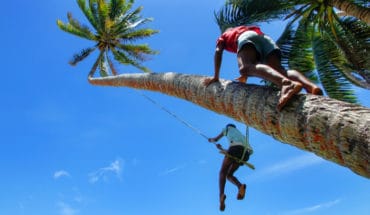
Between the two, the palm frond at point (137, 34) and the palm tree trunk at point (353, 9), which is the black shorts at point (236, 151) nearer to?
the palm tree trunk at point (353, 9)

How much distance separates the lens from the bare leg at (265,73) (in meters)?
2.83

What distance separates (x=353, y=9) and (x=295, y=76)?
21.8 ft

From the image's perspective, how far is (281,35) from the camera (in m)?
10.5

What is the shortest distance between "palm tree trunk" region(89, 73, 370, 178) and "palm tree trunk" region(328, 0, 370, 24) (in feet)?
20.5

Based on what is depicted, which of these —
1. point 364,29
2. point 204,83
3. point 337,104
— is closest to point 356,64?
point 364,29

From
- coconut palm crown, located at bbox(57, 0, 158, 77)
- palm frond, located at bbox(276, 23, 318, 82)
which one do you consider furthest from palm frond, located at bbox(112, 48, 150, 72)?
palm frond, located at bbox(276, 23, 318, 82)

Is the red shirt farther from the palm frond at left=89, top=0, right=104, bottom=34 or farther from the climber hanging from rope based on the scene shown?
the palm frond at left=89, top=0, right=104, bottom=34

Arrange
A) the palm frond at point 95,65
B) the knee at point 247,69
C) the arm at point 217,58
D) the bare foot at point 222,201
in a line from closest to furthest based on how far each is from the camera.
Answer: the knee at point 247,69
the arm at point 217,58
the bare foot at point 222,201
the palm frond at point 95,65

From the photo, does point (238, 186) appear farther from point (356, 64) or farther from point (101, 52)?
point (101, 52)

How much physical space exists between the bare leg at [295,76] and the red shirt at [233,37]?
301 mm

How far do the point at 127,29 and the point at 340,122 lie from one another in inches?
602

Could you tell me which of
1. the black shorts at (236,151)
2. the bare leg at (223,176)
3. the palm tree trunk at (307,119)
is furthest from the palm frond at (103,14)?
the palm tree trunk at (307,119)

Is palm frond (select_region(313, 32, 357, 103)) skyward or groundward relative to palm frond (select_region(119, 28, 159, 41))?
groundward

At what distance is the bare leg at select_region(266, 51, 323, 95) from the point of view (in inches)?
124
